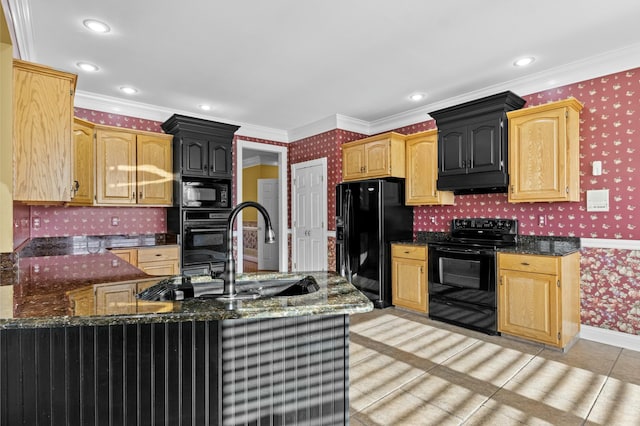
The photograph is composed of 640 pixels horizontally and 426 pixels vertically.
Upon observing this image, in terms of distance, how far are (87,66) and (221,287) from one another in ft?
9.72

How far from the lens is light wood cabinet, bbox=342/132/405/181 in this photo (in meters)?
4.34

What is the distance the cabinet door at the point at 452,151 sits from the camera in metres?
3.77

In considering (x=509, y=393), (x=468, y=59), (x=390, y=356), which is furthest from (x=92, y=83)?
(x=509, y=393)

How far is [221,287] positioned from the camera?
158cm

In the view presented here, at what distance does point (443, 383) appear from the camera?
2.43 metres

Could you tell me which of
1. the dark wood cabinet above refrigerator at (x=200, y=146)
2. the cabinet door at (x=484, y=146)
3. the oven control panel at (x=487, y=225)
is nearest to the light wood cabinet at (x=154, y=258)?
the dark wood cabinet above refrigerator at (x=200, y=146)

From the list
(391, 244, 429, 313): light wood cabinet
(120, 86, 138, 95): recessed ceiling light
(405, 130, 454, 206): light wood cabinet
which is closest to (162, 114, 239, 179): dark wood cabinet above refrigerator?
(120, 86, 138, 95): recessed ceiling light

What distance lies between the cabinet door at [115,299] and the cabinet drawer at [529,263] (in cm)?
310

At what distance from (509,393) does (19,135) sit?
3.48 metres

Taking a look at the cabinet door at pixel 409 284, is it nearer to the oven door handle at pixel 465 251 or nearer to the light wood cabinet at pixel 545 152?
the oven door handle at pixel 465 251

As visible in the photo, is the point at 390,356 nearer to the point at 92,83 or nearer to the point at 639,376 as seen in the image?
the point at 639,376

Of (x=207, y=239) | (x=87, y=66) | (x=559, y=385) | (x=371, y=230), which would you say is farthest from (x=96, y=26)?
(x=559, y=385)

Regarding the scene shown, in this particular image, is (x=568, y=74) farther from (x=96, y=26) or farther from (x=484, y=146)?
(x=96, y=26)

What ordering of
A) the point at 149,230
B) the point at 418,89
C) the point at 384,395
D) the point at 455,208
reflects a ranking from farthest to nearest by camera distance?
the point at 149,230
the point at 455,208
the point at 418,89
the point at 384,395
